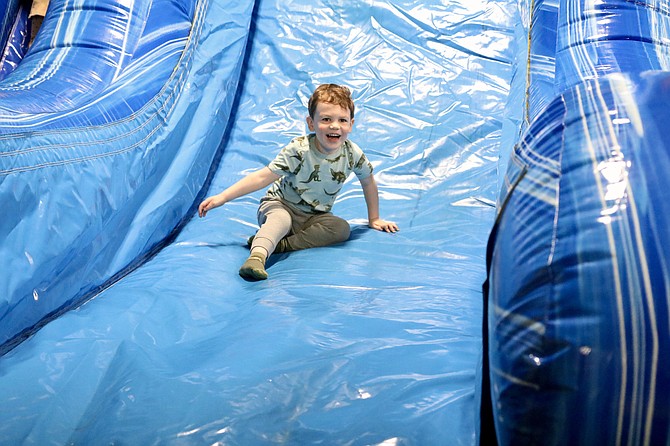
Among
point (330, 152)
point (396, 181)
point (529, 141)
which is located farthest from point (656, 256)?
point (396, 181)

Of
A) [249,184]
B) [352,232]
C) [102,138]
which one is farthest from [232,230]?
[102,138]

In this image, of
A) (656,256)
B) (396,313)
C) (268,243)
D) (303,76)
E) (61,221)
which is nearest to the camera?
(656,256)

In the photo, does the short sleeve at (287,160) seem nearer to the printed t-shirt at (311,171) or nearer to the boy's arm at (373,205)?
the printed t-shirt at (311,171)

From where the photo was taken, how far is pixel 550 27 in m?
2.23

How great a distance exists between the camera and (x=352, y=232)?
6.41ft

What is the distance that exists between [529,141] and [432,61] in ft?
5.94

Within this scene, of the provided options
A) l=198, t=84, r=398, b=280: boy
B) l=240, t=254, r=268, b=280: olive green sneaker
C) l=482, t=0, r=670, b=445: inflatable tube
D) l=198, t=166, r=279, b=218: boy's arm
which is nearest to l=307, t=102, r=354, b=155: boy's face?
l=198, t=84, r=398, b=280: boy

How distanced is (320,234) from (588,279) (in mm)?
1206

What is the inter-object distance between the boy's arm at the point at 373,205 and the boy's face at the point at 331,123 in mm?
160

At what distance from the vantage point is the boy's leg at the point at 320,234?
1.85m

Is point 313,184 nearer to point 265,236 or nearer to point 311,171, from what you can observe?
point 311,171

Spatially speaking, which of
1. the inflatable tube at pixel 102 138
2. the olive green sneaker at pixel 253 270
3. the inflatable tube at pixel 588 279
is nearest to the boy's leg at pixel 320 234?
the olive green sneaker at pixel 253 270

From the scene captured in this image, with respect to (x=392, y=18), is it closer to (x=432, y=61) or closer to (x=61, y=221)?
(x=432, y=61)

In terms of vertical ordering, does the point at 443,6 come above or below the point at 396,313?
above
